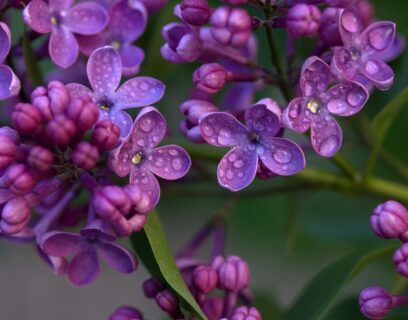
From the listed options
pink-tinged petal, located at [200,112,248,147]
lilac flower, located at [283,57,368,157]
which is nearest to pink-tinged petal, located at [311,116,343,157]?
lilac flower, located at [283,57,368,157]

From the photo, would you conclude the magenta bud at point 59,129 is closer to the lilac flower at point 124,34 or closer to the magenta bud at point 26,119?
the magenta bud at point 26,119

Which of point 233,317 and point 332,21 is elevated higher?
point 332,21


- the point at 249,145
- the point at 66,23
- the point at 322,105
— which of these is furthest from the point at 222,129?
the point at 66,23

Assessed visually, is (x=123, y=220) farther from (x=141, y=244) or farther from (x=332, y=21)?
(x=332, y=21)

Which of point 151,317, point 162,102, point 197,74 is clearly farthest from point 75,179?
point 151,317

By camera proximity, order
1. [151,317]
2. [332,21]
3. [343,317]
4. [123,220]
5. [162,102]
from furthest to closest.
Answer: [151,317]
[162,102]
[343,317]
[332,21]
[123,220]
